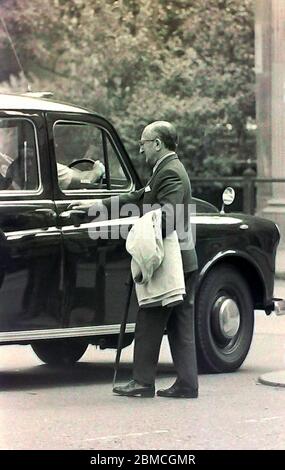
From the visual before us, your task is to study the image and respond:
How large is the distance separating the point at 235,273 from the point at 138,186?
1.03 metres

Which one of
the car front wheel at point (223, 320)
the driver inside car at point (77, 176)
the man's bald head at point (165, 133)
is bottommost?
the car front wheel at point (223, 320)

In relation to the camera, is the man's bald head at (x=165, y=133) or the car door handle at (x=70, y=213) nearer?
the man's bald head at (x=165, y=133)

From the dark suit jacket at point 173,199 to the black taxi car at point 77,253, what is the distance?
2.11ft

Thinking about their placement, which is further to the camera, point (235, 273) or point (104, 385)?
point (235, 273)

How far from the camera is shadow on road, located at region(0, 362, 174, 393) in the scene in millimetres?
8124

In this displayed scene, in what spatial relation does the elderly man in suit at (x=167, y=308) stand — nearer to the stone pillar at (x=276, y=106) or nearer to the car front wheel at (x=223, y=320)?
the car front wheel at (x=223, y=320)

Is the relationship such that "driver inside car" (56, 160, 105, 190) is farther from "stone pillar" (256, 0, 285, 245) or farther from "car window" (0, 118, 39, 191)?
"stone pillar" (256, 0, 285, 245)

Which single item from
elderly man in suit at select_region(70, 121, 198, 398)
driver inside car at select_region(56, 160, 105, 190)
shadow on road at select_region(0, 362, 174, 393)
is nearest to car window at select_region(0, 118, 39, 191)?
driver inside car at select_region(56, 160, 105, 190)

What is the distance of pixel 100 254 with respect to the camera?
7.81 m

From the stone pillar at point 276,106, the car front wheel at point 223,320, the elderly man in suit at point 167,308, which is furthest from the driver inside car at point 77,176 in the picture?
the stone pillar at point 276,106

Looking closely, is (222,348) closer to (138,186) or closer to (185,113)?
(138,186)

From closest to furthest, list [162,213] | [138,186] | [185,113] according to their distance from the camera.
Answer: [162,213] < [138,186] < [185,113]

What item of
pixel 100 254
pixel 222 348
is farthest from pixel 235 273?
pixel 100 254

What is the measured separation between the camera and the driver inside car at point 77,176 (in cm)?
796
